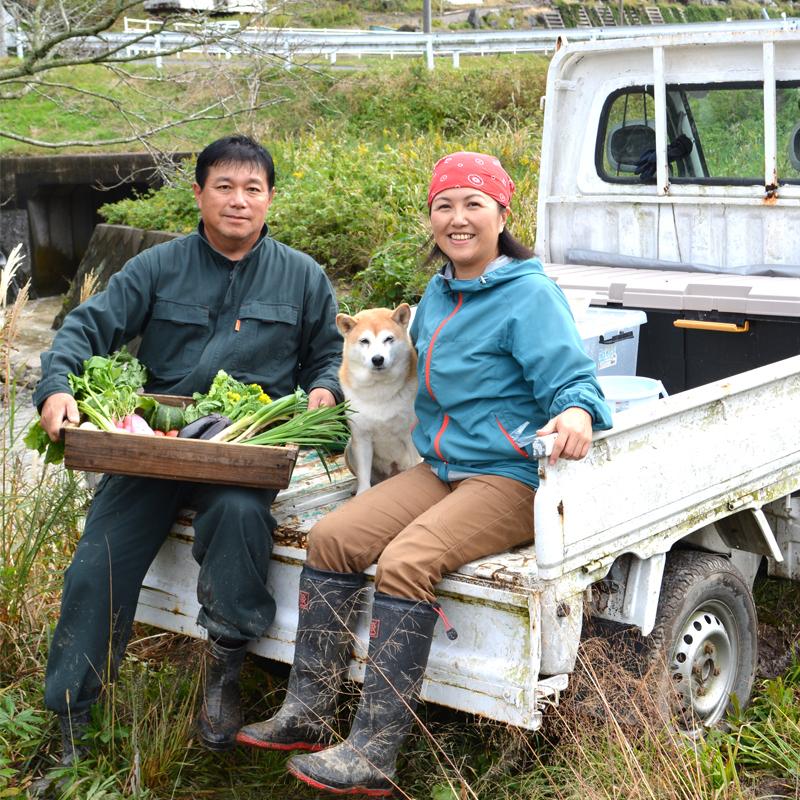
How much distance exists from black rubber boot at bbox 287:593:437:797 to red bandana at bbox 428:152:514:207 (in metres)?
1.37

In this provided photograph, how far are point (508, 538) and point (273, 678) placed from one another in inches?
51.4

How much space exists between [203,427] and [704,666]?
1.90m

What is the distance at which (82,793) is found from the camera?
11.3 ft

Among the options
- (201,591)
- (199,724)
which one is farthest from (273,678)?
(201,591)

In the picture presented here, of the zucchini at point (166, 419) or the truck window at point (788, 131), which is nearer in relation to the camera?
the zucchini at point (166, 419)

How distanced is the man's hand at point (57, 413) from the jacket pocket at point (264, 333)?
0.75 meters

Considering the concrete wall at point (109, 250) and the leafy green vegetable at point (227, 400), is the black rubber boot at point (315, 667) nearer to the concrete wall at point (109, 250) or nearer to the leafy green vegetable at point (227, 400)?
the leafy green vegetable at point (227, 400)

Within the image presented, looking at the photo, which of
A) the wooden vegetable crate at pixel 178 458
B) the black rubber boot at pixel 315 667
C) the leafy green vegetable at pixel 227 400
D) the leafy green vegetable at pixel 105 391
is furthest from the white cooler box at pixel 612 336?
the leafy green vegetable at pixel 105 391

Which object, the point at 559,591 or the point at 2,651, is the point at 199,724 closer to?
the point at 2,651

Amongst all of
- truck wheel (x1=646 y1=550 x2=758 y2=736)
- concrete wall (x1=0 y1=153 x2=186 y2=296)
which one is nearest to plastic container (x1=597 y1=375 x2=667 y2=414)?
truck wheel (x1=646 y1=550 x2=758 y2=736)

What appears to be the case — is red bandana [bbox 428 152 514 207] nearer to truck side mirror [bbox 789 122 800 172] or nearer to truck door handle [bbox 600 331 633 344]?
truck door handle [bbox 600 331 633 344]

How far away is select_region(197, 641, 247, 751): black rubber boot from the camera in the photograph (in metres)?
3.47

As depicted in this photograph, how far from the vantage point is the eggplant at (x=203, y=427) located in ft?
11.9

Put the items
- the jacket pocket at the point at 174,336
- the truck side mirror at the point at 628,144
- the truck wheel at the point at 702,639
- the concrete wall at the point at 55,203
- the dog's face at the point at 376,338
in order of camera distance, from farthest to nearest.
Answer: the concrete wall at the point at 55,203, the truck side mirror at the point at 628,144, the jacket pocket at the point at 174,336, the dog's face at the point at 376,338, the truck wheel at the point at 702,639
